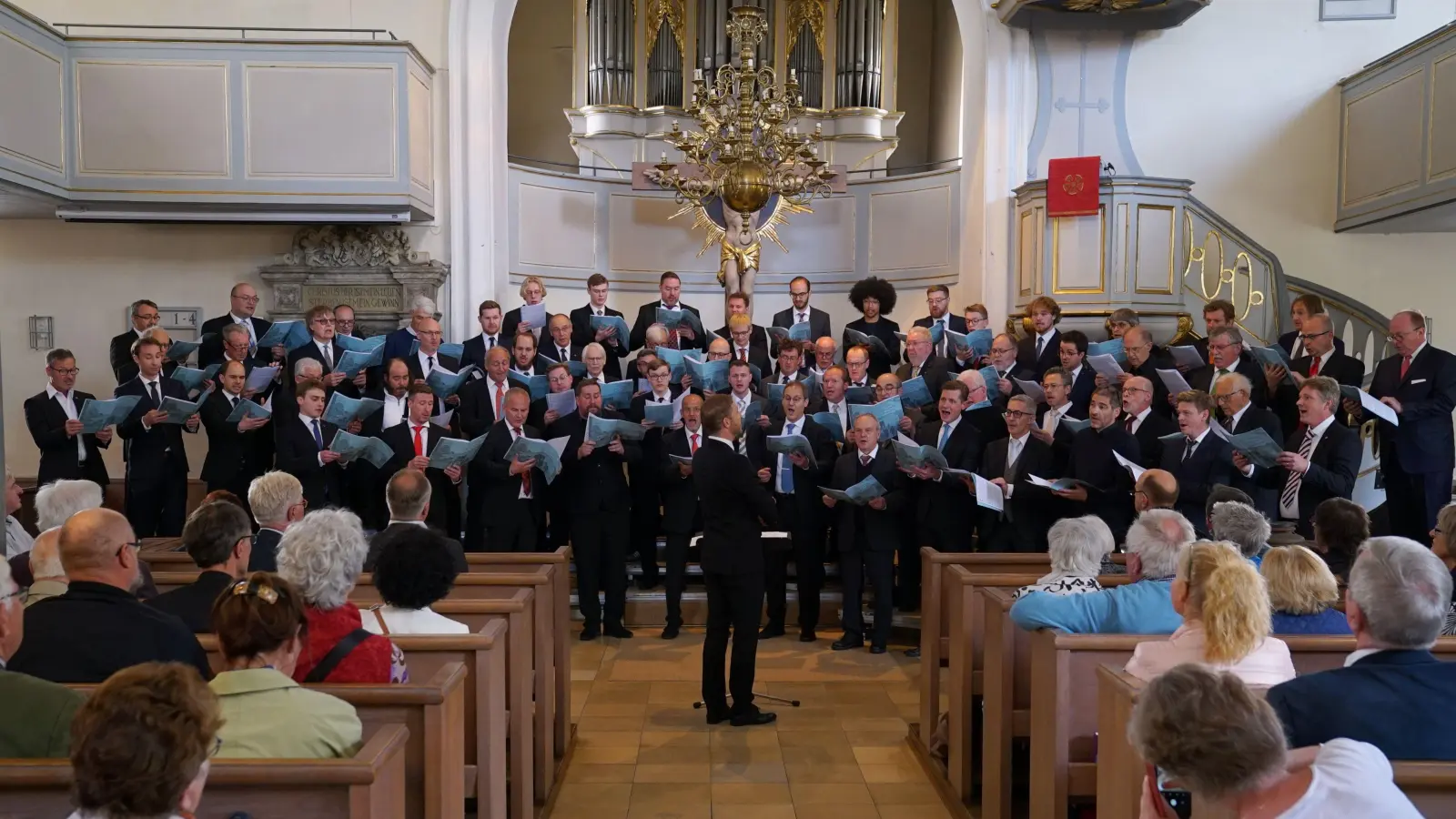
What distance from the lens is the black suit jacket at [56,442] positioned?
6.56 meters

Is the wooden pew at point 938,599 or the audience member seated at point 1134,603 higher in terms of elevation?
the audience member seated at point 1134,603

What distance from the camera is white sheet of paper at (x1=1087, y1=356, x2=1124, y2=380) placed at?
638 cm

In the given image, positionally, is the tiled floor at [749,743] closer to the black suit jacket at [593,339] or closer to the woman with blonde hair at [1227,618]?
the woman with blonde hair at [1227,618]

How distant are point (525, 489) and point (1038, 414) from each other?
299cm

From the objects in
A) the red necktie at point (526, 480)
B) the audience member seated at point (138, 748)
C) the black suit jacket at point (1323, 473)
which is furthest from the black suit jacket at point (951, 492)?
the audience member seated at point (138, 748)

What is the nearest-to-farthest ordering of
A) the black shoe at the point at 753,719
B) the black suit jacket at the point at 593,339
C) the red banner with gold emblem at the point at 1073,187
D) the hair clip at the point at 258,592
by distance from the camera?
the hair clip at the point at 258,592 → the black shoe at the point at 753,719 → the black suit jacket at the point at 593,339 → the red banner with gold emblem at the point at 1073,187

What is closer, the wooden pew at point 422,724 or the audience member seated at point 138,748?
the audience member seated at point 138,748

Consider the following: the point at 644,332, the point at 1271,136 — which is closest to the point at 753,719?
the point at 644,332

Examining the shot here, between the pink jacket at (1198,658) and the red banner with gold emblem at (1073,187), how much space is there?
5699mm

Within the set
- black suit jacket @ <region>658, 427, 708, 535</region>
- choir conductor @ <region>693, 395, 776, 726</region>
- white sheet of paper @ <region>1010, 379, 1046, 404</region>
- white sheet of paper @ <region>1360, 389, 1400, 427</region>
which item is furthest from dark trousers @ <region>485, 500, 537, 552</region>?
white sheet of paper @ <region>1360, 389, 1400, 427</region>

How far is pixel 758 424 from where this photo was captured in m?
6.40

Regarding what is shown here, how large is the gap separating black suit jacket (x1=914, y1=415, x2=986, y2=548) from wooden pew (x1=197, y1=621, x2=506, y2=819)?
308 cm

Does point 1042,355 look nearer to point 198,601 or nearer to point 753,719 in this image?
point 753,719

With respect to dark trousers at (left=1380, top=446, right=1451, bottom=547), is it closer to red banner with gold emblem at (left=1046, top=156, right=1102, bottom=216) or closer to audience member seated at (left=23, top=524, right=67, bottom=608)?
red banner with gold emblem at (left=1046, top=156, right=1102, bottom=216)
